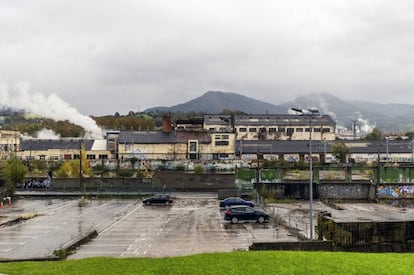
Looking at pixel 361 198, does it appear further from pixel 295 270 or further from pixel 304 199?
pixel 295 270

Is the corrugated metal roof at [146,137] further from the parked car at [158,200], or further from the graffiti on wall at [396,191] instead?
the graffiti on wall at [396,191]

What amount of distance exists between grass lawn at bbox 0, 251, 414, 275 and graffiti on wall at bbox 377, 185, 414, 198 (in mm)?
38578

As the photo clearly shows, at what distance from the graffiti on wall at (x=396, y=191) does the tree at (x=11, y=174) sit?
138ft

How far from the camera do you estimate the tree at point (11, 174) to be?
51.9m

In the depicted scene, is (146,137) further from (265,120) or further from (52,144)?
(265,120)

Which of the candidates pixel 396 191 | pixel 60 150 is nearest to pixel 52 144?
pixel 60 150

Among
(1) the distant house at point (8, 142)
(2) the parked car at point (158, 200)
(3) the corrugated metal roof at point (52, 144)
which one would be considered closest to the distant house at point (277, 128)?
(3) the corrugated metal roof at point (52, 144)

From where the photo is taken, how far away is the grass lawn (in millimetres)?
13664

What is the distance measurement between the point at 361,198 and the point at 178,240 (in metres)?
31.2

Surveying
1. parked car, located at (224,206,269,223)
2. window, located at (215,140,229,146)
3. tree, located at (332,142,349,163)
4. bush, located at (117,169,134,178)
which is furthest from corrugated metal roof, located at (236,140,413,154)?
parked car, located at (224,206,269,223)

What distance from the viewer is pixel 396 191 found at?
5262 centimetres

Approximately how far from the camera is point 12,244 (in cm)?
2527

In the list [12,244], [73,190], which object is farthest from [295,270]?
[73,190]

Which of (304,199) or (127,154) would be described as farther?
(127,154)
